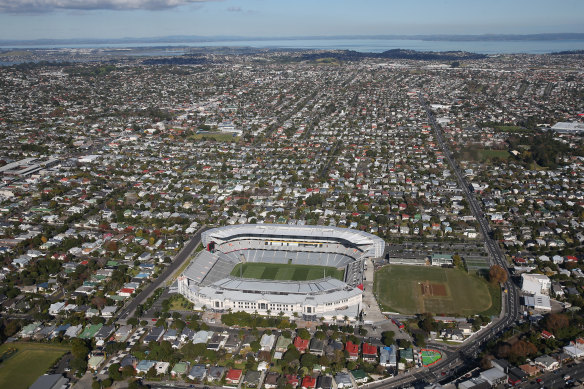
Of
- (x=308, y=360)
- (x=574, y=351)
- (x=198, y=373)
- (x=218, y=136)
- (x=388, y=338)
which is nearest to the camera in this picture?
(x=198, y=373)

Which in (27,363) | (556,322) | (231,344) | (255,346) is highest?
(556,322)

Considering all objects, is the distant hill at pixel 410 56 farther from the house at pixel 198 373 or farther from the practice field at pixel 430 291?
the house at pixel 198 373

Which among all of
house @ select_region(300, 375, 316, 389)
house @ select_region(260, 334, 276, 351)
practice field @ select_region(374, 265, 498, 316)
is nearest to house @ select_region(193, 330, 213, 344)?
house @ select_region(260, 334, 276, 351)

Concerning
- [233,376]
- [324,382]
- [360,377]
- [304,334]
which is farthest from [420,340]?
[233,376]

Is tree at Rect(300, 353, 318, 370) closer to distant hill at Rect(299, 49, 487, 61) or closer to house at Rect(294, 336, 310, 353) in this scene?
house at Rect(294, 336, 310, 353)

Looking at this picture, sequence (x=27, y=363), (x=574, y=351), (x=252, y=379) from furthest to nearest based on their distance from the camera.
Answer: (x=27, y=363) → (x=574, y=351) → (x=252, y=379)

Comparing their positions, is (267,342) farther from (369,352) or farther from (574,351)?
(574,351)

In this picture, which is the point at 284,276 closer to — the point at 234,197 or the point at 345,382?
the point at 345,382
